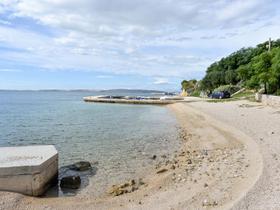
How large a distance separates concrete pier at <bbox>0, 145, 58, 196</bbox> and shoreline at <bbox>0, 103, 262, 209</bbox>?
43 centimetres

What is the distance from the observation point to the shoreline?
7.52 meters

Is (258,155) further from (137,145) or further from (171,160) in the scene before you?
(137,145)

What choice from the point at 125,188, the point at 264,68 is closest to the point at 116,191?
the point at 125,188

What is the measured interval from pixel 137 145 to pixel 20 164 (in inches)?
357

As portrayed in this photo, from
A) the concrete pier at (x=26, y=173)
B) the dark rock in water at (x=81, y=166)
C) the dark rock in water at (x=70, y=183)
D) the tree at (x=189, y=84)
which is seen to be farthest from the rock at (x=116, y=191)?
the tree at (x=189, y=84)

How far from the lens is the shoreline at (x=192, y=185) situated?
7523 millimetres

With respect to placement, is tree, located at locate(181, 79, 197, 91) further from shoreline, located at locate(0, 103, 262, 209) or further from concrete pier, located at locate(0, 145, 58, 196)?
concrete pier, located at locate(0, 145, 58, 196)

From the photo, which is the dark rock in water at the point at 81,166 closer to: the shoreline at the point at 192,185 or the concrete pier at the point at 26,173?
the concrete pier at the point at 26,173

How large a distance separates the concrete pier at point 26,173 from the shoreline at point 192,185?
0.43m

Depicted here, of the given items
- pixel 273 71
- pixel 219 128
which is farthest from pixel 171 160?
pixel 273 71

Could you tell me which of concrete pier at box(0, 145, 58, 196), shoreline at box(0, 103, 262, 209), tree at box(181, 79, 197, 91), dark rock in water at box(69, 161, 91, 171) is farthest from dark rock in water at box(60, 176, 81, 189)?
tree at box(181, 79, 197, 91)

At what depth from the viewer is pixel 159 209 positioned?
7.14 meters

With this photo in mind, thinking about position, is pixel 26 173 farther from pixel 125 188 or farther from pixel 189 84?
pixel 189 84

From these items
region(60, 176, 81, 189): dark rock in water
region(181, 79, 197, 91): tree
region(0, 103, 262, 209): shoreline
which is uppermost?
region(181, 79, 197, 91): tree
